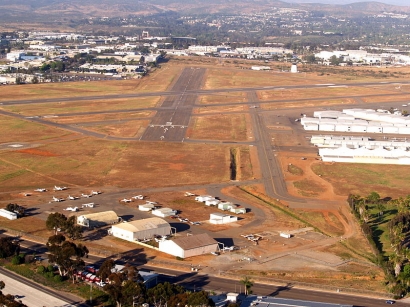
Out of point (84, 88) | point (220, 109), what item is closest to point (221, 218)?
point (220, 109)

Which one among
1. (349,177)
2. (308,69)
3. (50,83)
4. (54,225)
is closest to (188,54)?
(308,69)

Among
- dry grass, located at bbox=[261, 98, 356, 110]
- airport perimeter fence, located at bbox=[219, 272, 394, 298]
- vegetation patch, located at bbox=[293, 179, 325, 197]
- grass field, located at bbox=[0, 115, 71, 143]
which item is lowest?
airport perimeter fence, located at bbox=[219, 272, 394, 298]

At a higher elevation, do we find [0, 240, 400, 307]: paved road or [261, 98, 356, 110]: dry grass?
[261, 98, 356, 110]: dry grass

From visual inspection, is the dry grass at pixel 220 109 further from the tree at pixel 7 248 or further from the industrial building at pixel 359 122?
the tree at pixel 7 248

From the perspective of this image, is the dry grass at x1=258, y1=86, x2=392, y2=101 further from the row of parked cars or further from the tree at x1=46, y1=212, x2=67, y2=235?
the row of parked cars

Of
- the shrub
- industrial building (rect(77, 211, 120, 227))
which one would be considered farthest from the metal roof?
the shrub

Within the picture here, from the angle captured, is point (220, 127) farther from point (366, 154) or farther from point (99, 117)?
point (366, 154)

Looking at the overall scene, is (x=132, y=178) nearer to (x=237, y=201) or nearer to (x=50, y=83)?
(x=237, y=201)
